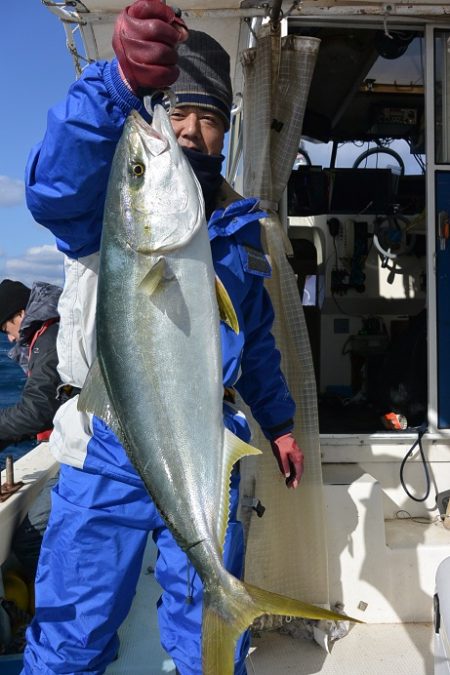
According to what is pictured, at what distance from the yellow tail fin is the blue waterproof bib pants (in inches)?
22.2

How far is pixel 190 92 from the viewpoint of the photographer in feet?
7.98

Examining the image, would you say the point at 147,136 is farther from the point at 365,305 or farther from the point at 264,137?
the point at 365,305

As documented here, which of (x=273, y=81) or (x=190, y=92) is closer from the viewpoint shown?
(x=190, y=92)

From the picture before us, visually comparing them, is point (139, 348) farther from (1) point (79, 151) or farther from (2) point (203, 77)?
(2) point (203, 77)

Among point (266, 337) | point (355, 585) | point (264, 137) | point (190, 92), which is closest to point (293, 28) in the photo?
point (264, 137)

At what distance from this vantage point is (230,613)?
5.66 ft

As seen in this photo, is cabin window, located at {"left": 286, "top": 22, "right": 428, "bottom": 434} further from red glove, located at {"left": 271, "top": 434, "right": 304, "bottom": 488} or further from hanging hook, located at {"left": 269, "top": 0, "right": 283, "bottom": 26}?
red glove, located at {"left": 271, "top": 434, "right": 304, "bottom": 488}

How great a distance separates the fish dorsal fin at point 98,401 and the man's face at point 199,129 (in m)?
1.07

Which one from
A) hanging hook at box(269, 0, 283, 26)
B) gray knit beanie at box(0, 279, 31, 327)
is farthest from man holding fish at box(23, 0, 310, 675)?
gray knit beanie at box(0, 279, 31, 327)

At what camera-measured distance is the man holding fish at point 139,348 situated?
1.63 m

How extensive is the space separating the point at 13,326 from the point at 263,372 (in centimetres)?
261

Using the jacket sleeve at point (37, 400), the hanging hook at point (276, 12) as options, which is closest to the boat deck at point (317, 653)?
the jacket sleeve at point (37, 400)

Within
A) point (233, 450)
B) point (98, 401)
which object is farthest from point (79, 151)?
point (233, 450)

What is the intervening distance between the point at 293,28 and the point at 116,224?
11.0 ft
